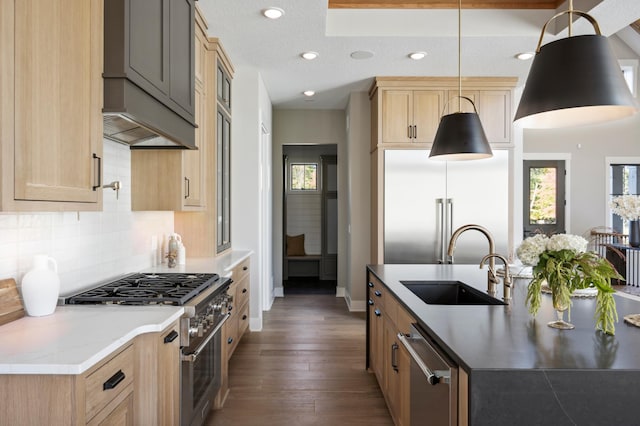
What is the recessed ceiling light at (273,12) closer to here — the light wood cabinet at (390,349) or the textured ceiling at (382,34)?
the textured ceiling at (382,34)

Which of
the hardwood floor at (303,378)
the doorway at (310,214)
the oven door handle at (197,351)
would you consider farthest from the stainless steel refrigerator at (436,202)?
the doorway at (310,214)

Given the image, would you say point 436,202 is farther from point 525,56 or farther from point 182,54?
point 182,54

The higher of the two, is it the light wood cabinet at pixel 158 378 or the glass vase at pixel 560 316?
the glass vase at pixel 560 316

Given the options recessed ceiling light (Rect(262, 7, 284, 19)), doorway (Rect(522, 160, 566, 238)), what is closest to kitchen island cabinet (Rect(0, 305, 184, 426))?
recessed ceiling light (Rect(262, 7, 284, 19))

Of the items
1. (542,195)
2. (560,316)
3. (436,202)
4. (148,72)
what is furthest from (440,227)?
(542,195)

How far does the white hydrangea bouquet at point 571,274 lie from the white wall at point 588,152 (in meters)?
7.26

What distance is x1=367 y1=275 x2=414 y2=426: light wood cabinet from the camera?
2104 mm

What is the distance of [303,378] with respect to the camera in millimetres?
3301

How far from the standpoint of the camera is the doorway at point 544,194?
8.17 meters

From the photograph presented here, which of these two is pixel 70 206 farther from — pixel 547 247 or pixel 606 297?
pixel 606 297

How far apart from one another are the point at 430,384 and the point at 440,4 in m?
3.40

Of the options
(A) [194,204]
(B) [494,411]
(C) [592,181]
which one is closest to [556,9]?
(A) [194,204]

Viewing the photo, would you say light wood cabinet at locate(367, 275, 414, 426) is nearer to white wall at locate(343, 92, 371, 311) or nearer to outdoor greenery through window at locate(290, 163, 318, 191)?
white wall at locate(343, 92, 371, 311)

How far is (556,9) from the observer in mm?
3709
